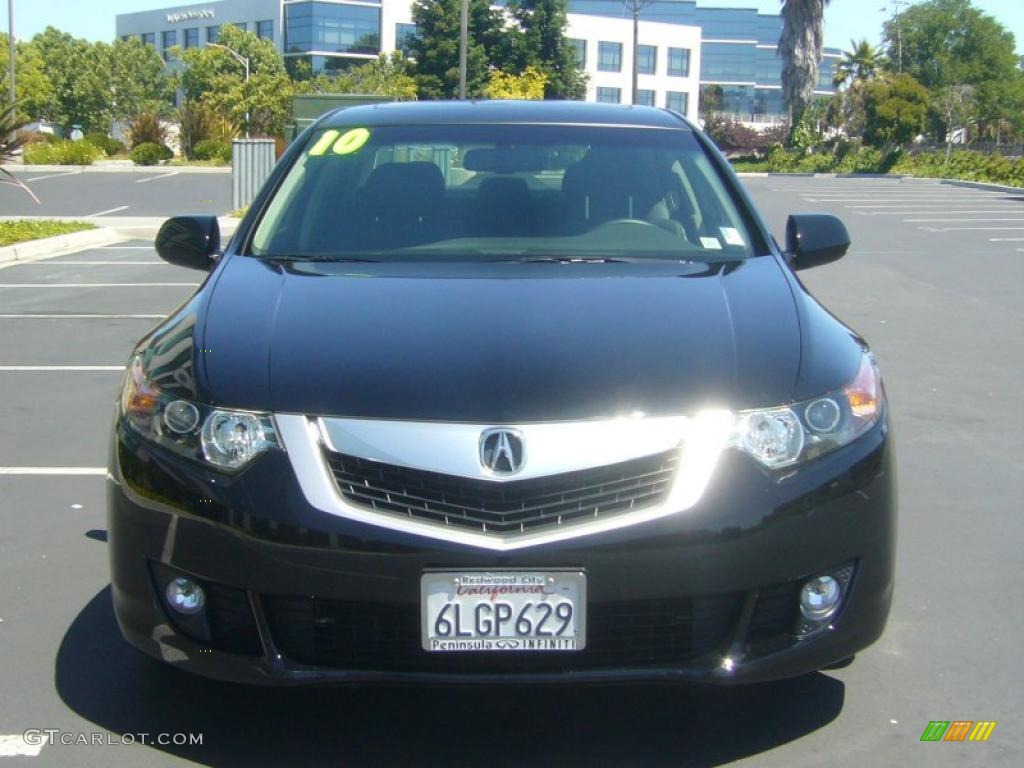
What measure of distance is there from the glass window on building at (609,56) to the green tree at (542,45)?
21867 mm

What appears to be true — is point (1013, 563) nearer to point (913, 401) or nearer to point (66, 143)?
point (913, 401)

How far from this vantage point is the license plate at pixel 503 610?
2965 mm

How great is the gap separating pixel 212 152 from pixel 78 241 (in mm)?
27717

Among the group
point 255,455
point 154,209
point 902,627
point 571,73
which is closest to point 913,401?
point 902,627

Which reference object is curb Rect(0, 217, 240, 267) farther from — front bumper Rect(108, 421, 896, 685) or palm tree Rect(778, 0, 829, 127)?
palm tree Rect(778, 0, 829, 127)

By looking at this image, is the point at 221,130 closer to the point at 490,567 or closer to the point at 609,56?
the point at 490,567

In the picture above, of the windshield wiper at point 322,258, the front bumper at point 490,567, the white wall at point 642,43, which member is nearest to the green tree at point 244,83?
the white wall at point 642,43

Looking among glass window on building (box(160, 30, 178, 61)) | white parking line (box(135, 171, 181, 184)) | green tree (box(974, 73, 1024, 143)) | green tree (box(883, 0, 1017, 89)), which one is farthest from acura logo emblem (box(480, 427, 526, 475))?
glass window on building (box(160, 30, 178, 61))

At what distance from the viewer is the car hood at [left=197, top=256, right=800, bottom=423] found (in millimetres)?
3080

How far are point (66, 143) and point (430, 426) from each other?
154 ft

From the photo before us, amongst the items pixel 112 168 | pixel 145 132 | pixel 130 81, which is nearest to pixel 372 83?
pixel 145 132

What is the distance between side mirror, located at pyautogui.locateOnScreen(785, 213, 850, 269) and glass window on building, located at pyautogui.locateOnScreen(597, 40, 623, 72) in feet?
311

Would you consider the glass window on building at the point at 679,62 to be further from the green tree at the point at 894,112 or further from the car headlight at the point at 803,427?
the car headlight at the point at 803,427

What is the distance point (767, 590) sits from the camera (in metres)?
3.09
